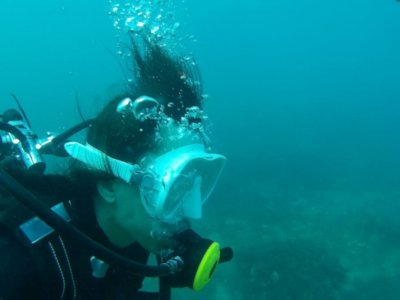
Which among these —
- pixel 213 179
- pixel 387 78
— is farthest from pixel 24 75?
pixel 213 179

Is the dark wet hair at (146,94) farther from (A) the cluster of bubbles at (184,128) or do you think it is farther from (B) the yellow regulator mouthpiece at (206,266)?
(B) the yellow regulator mouthpiece at (206,266)

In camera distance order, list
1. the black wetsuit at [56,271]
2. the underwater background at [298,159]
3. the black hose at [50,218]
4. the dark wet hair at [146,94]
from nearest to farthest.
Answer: the black hose at [50,218] < the black wetsuit at [56,271] < the dark wet hair at [146,94] < the underwater background at [298,159]

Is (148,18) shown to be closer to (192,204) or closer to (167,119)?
(167,119)

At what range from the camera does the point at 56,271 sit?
190 centimetres

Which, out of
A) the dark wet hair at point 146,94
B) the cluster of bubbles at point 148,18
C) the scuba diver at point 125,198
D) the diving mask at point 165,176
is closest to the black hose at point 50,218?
the scuba diver at point 125,198

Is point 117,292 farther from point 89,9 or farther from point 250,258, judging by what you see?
point 89,9

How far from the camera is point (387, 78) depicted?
59.0 meters

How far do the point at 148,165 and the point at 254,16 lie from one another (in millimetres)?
123035

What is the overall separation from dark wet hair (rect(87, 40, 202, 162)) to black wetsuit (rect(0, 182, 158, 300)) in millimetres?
423

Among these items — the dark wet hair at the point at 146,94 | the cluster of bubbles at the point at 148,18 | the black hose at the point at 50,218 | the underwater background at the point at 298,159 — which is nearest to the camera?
the black hose at the point at 50,218

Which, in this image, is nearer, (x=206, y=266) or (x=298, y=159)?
(x=206, y=266)

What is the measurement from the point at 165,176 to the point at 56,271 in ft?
2.25

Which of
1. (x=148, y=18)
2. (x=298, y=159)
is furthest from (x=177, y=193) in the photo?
(x=298, y=159)

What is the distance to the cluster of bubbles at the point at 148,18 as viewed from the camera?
3.19 m
